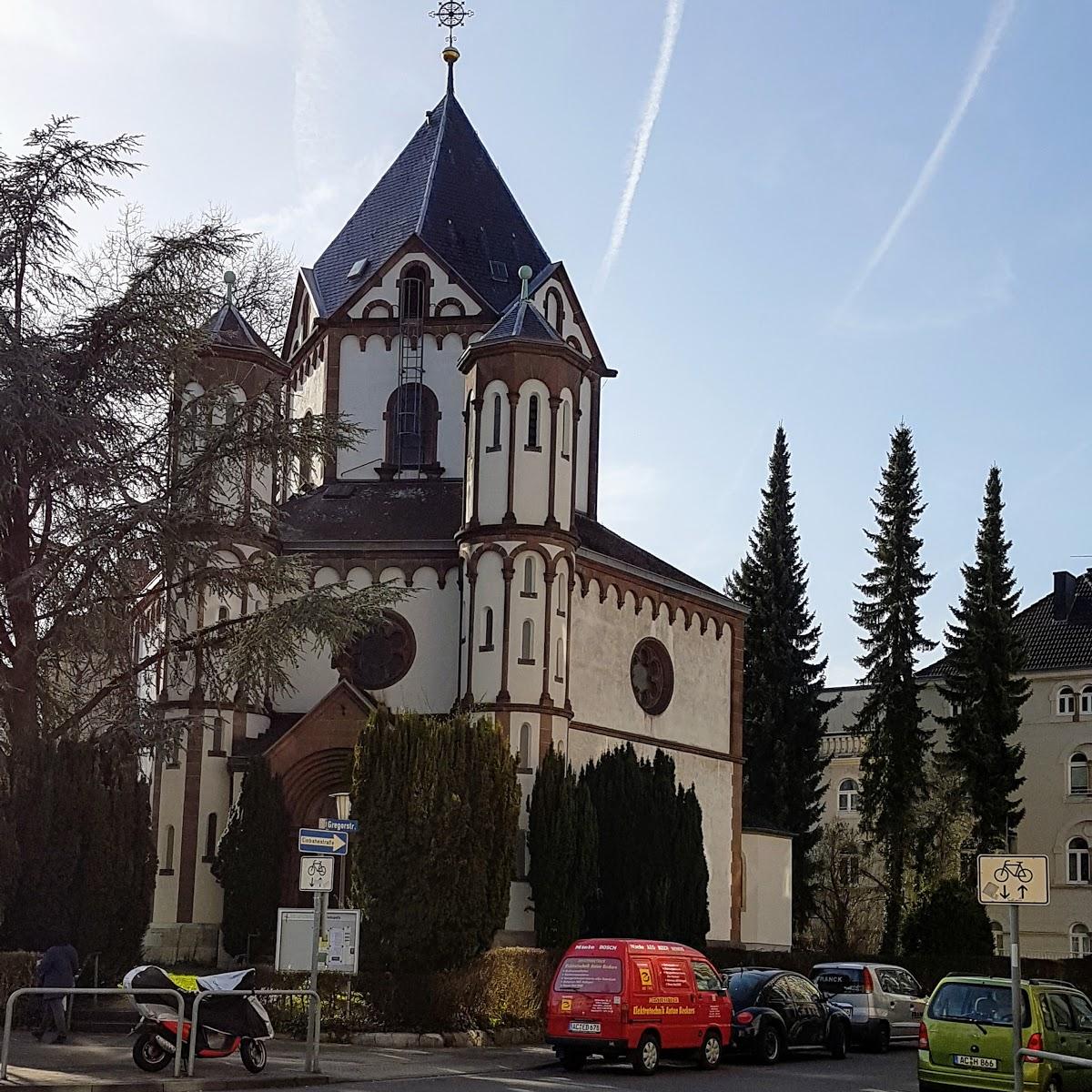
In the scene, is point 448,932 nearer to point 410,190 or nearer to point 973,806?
point 410,190

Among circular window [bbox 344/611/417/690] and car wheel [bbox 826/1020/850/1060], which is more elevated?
circular window [bbox 344/611/417/690]

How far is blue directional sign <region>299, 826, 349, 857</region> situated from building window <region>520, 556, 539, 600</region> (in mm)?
14755

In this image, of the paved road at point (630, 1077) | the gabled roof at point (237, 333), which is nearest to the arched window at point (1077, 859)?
the gabled roof at point (237, 333)

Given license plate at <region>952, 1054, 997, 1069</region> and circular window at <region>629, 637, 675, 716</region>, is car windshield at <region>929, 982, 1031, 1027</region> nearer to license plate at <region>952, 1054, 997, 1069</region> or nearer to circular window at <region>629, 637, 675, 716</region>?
license plate at <region>952, 1054, 997, 1069</region>

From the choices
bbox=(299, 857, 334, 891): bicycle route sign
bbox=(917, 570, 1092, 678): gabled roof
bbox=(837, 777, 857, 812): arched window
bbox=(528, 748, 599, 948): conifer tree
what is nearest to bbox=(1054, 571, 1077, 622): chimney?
bbox=(917, 570, 1092, 678): gabled roof

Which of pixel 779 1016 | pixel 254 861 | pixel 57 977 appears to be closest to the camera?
pixel 57 977

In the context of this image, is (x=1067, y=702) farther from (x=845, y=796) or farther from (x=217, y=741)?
(x=217, y=741)

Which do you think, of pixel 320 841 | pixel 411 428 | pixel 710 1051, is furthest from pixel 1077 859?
pixel 320 841

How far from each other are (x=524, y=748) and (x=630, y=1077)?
12.8m

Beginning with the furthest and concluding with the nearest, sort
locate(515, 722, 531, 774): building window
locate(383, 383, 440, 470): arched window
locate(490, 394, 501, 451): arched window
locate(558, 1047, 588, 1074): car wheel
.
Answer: locate(383, 383, 440, 470): arched window, locate(490, 394, 501, 451): arched window, locate(515, 722, 531, 774): building window, locate(558, 1047, 588, 1074): car wheel

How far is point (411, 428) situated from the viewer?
4138 cm

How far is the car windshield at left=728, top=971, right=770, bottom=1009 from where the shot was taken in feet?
84.3

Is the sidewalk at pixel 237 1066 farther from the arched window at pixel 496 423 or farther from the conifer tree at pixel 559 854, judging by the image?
the arched window at pixel 496 423

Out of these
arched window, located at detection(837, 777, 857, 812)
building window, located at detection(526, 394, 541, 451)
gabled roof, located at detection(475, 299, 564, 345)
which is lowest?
arched window, located at detection(837, 777, 857, 812)
